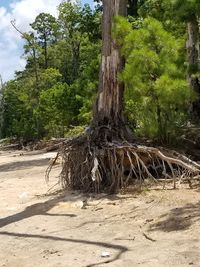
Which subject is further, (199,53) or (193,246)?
(199,53)

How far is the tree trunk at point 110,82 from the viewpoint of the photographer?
10.9 metres

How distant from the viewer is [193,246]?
5.95 m

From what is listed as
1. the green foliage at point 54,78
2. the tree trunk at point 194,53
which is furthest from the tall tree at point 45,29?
the tree trunk at point 194,53

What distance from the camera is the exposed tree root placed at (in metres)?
9.86

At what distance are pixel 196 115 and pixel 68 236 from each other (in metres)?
6.55

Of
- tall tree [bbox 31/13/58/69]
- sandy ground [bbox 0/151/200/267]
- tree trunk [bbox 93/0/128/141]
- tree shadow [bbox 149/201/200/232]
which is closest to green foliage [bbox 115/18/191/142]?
tree trunk [bbox 93/0/128/141]

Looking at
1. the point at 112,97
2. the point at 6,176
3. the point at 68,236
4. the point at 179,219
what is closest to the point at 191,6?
the point at 112,97

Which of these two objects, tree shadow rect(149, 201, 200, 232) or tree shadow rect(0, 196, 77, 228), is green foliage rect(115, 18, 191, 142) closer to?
tree shadow rect(0, 196, 77, 228)

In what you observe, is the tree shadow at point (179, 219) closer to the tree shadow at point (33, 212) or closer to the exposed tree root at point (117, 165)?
the tree shadow at point (33, 212)

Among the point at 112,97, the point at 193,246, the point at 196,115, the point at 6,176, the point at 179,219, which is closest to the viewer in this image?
the point at 193,246

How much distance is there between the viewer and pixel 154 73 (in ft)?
33.9

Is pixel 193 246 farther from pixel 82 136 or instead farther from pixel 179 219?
pixel 82 136

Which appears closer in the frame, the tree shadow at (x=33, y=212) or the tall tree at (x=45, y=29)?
the tree shadow at (x=33, y=212)

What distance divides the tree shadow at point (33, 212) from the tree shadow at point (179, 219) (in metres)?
1.70
